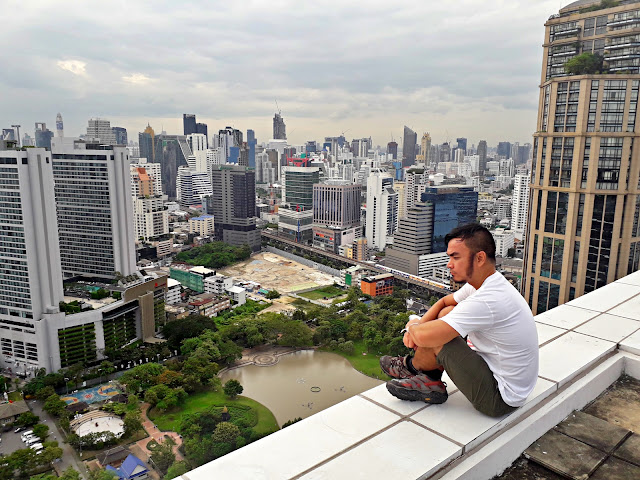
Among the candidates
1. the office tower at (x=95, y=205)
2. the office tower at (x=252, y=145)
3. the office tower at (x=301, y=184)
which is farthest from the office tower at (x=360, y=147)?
the office tower at (x=95, y=205)

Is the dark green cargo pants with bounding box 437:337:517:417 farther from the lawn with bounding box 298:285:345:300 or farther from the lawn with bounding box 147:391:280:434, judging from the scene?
the lawn with bounding box 298:285:345:300

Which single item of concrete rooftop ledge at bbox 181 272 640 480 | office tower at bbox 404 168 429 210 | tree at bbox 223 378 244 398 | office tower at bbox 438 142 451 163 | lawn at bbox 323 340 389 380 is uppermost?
office tower at bbox 438 142 451 163

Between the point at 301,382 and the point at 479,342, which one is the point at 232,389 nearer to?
the point at 301,382

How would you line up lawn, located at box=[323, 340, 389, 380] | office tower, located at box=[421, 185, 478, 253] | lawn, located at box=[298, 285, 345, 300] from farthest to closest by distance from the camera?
1. office tower, located at box=[421, 185, 478, 253]
2. lawn, located at box=[298, 285, 345, 300]
3. lawn, located at box=[323, 340, 389, 380]

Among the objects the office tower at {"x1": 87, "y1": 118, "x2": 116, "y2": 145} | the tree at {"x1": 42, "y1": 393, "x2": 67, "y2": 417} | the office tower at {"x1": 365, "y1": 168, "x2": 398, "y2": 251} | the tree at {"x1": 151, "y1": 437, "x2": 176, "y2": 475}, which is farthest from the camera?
the office tower at {"x1": 87, "y1": 118, "x2": 116, "y2": 145}

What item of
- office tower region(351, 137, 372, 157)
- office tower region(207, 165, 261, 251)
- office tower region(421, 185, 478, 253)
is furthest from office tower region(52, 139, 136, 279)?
office tower region(351, 137, 372, 157)

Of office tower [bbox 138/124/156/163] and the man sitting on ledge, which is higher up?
office tower [bbox 138/124/156/163]

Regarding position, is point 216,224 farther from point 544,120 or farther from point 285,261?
point 544,120
